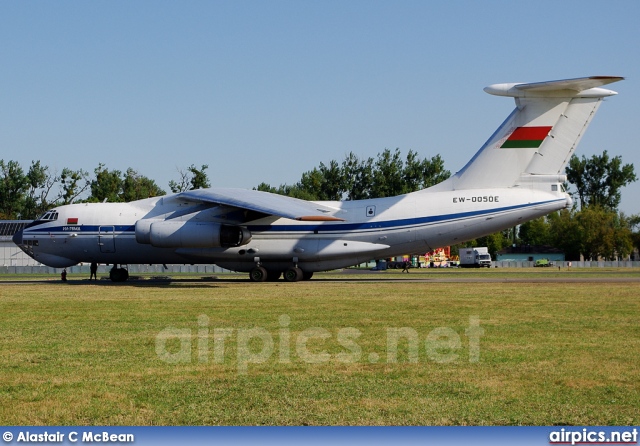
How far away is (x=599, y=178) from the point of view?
10269cm

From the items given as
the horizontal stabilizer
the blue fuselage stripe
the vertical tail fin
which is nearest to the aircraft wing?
the blue fuselage stripe

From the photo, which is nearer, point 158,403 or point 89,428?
point 89,428

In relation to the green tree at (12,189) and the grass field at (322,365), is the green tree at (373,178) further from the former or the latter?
the grass field at (322,365)

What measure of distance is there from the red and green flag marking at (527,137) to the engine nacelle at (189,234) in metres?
10.2

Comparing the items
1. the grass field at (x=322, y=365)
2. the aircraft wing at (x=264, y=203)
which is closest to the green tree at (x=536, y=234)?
the aircraft wing at (x=264, y=203)

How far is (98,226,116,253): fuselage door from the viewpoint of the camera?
2973cm

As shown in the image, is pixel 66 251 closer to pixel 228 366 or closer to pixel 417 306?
pixel 417 306

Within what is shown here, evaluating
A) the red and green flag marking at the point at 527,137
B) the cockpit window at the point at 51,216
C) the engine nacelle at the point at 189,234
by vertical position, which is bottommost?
the engine nacelle at the point at 189,234

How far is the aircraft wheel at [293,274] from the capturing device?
29781 millimetres

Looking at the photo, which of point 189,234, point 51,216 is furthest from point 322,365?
point 51,216

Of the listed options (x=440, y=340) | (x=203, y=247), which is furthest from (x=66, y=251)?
(x=440, y=340)

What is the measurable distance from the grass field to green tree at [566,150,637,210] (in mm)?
90815

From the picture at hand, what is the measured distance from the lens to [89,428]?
6184 mm

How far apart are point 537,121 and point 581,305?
11073 millimetres
